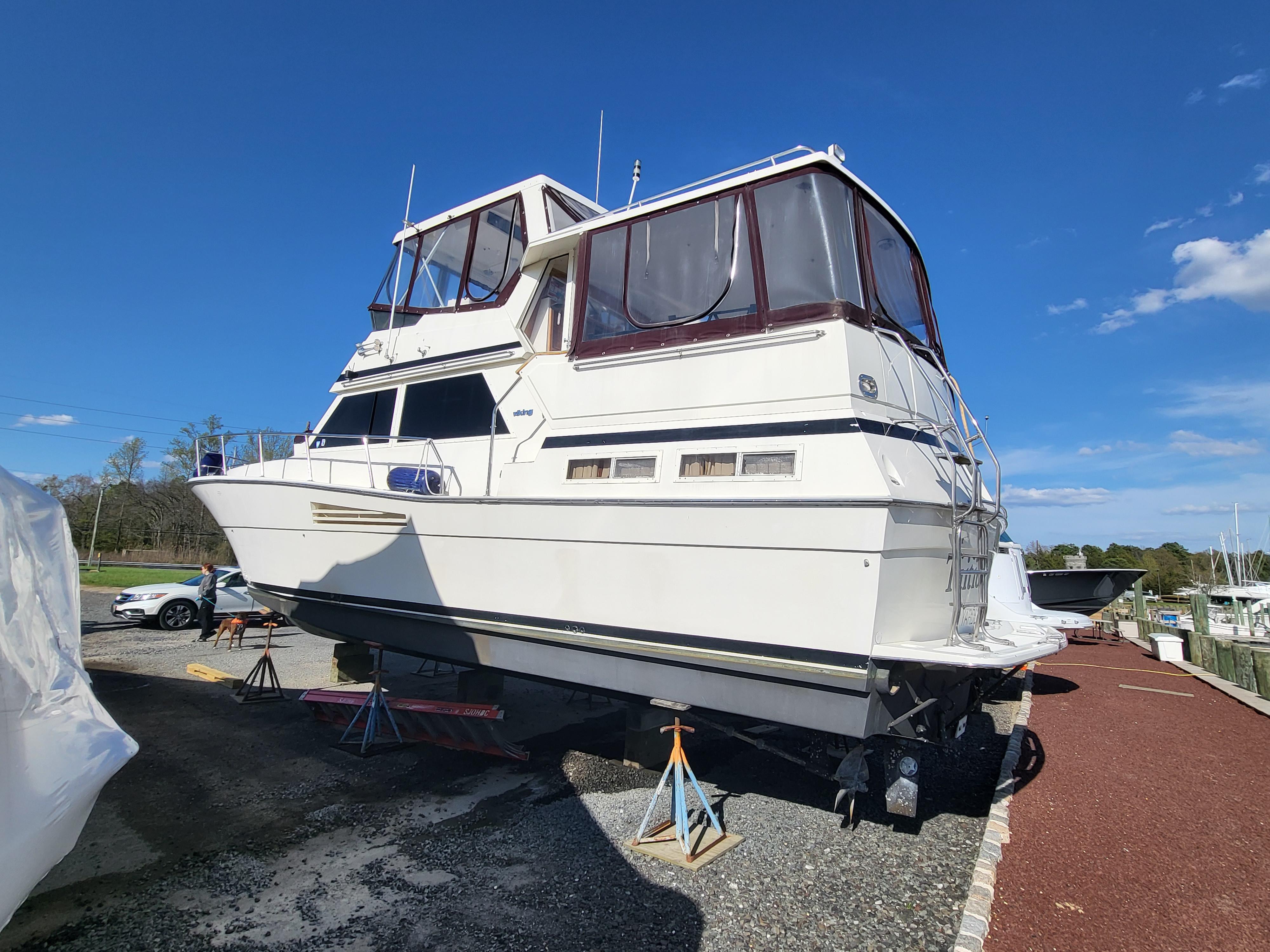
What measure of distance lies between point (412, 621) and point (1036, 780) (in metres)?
5.49

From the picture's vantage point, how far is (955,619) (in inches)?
160

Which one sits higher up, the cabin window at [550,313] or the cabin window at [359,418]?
the cabin window at [550,313]

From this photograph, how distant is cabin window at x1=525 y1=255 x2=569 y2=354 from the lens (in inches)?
236

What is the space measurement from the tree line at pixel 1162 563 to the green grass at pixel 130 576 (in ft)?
158

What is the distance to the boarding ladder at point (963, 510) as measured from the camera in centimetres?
414

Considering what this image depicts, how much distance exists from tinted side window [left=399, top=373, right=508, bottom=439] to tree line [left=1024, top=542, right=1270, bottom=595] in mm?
47992

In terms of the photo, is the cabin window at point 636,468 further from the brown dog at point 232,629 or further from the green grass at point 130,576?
the green grass at point 130,576

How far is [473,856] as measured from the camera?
3.89 metres

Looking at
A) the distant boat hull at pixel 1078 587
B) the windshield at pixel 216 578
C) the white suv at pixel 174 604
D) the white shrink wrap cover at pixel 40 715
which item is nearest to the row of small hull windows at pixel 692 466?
the white shrink wrap cover at pixel 40 715

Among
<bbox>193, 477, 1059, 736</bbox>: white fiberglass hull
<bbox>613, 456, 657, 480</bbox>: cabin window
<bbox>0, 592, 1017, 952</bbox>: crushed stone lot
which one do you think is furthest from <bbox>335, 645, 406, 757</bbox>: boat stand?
<bbox>613, 456, 657, 480</bbox>: cabin window

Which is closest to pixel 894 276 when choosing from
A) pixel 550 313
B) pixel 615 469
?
pixel 615 469

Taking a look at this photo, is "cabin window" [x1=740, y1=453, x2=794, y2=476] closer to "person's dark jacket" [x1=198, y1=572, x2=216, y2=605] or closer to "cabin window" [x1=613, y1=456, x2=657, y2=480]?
"cabin window" [x1=613, y1=456, x2=657, y2=480]

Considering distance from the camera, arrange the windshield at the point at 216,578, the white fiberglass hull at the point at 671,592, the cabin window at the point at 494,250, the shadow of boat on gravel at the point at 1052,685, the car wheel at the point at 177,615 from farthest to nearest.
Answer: the windshield at the point at 216,578
the car wheel at the point at 177,615
the shadow of boat on gravel at the point at 1052,685
the cabin window at the point at 494,250
the white fiberglass hull at the point at 671,592

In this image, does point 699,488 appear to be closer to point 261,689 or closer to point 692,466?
point 692,466
